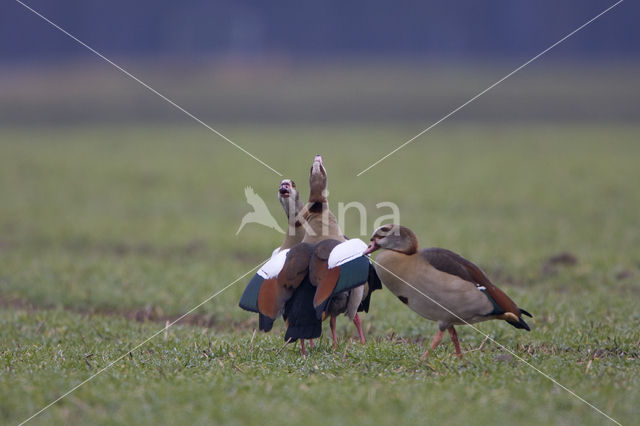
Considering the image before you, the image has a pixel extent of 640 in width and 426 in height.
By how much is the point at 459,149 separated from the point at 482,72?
2544 centimetres

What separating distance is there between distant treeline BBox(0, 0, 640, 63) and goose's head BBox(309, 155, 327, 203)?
52325 mm

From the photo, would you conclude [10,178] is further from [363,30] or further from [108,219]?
[363,30]

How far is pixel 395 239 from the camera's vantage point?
6.39m

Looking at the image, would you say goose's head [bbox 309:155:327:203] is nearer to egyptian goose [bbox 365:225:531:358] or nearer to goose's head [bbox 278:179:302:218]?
goose's head [bbox 278:179:302:218]

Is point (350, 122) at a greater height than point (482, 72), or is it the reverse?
point (482, 72)

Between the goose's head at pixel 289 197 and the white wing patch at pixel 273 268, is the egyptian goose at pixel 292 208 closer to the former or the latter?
the goose's head at pixel 289 197

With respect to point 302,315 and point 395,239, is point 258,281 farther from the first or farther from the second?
point 395,239

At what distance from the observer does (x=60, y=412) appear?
5055mm

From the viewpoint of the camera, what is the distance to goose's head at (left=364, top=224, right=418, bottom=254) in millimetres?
6371

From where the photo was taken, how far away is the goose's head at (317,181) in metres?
6.93

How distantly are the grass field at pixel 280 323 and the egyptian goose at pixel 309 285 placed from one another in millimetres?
334

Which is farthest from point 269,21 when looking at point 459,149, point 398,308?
point 398,308

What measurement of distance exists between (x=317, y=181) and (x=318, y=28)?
55.4 m
